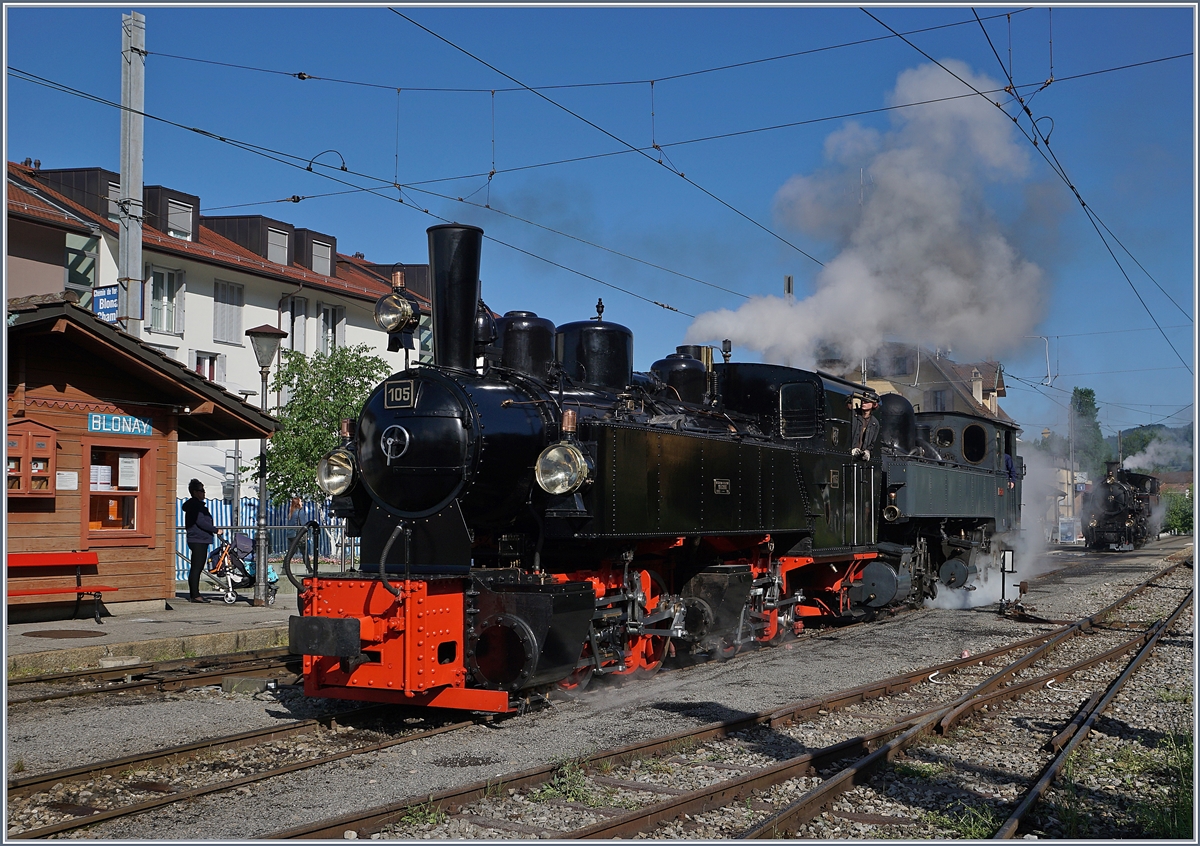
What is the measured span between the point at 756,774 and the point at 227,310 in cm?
2644

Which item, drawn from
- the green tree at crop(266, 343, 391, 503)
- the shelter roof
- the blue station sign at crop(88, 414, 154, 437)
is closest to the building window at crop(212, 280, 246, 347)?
the green tree at crop(266, 343, 391, 503)

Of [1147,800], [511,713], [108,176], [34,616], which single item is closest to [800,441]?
[511,713]

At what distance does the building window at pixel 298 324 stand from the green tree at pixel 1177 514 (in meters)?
54.4

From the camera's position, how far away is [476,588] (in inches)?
283

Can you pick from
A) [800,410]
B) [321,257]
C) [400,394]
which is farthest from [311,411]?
[400,394]

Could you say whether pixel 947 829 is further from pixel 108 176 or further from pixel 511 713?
pixel 108 176

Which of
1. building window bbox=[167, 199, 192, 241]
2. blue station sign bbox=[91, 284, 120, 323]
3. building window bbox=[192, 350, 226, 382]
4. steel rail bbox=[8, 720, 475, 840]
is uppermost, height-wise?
building window bbox=[167, 199, 192, 241]

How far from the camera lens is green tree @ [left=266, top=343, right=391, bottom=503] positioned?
20234mm

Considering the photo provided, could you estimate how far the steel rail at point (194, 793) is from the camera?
469 cm

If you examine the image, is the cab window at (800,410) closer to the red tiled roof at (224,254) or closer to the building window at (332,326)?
the red tiled roof at (224,254)

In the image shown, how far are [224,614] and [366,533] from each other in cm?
601

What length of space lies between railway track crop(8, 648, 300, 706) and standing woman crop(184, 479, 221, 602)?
4920 millimetres

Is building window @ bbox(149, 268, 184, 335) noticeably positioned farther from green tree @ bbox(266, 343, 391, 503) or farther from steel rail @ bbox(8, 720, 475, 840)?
steel rail @ bbox(8, 720, 475, 840)

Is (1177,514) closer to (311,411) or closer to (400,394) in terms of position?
(311,411)
